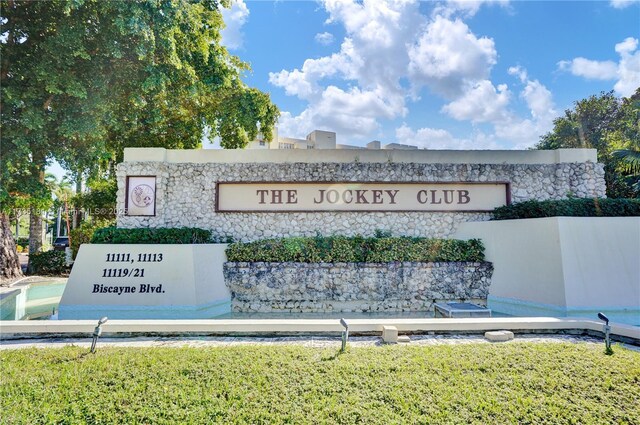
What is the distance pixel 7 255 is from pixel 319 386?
17.2 m

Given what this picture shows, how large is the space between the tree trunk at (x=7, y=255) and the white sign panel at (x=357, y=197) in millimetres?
10135

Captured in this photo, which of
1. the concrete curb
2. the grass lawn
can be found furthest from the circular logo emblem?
the grass lawn

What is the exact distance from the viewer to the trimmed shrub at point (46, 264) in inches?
697

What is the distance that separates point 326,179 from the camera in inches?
519

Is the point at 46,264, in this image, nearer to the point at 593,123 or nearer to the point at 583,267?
the point at 583,267

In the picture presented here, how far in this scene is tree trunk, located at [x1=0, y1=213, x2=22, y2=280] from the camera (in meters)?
15.1

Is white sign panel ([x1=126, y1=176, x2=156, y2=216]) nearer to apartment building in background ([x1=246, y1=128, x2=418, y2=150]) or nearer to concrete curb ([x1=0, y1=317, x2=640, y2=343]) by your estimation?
concrete curb ([x1=0, y1=317, x2=640, y2=343])

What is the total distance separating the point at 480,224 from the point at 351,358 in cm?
869

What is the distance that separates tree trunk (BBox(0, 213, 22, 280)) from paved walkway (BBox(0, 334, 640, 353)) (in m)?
11.7

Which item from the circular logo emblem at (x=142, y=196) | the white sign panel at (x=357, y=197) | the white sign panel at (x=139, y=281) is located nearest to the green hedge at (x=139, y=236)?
the white sign panel at (x=139, y=281)

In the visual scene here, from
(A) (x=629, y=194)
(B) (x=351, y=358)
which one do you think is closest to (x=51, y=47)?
(B) (x=351, y=358)

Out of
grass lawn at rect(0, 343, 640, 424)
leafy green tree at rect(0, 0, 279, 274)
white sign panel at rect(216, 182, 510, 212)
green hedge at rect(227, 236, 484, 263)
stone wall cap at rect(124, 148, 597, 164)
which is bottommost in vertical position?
grass lawn at rect(0, 343, 640, 424)

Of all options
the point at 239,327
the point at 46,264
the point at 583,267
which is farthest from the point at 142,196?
the point at 583,267

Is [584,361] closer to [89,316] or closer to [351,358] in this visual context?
[351,358]
